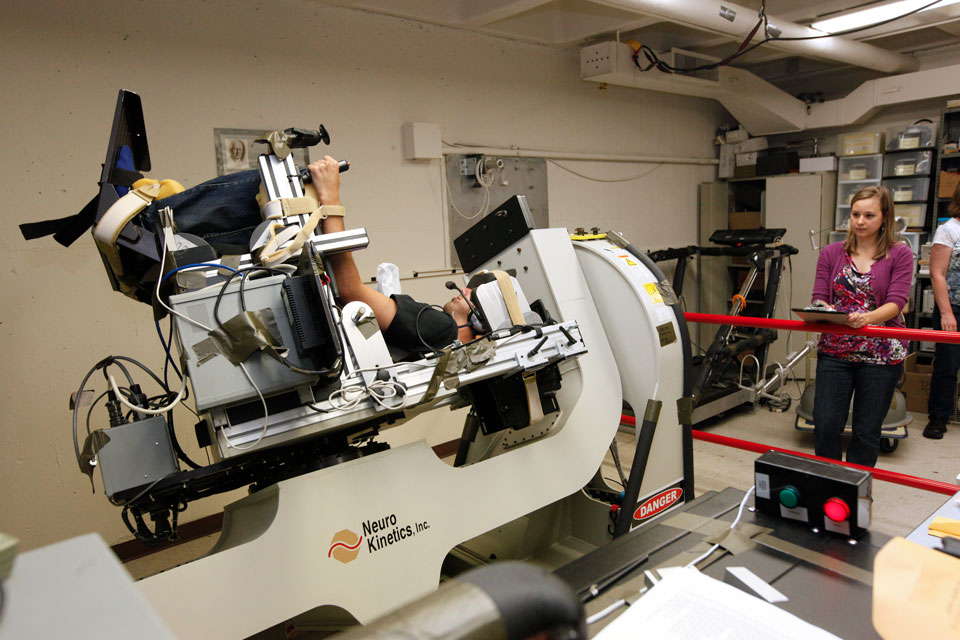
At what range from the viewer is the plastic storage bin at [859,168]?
5.15 m

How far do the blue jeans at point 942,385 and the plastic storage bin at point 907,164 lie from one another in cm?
176

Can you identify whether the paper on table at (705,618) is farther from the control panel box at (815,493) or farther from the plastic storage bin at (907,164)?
the plastic storage bin at (907,164)

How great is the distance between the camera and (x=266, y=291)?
1436 mm

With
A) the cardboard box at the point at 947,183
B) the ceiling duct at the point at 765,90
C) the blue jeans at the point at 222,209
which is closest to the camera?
the blue jeans at the point at 222,209

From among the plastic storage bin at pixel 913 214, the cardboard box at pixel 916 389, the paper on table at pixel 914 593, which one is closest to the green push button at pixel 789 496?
the paper on table at pixel 914 593

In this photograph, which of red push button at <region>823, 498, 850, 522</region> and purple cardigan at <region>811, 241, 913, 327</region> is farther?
purple cardigan at <region>811, 241, 913, 327</region>

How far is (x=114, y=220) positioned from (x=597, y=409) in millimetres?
1626

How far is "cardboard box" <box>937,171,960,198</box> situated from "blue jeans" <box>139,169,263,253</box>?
533 centimetres

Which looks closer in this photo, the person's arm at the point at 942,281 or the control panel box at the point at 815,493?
the control panel box at the point at 815,493

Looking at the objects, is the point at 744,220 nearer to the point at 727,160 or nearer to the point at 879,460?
the point at 727,160

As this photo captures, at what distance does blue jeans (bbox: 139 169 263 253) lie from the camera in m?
1.66

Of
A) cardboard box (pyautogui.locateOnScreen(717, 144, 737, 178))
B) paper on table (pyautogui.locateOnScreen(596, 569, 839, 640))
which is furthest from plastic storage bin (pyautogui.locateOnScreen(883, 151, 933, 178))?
paper on table (pyautogui.locateOnScreen(596, 569, 839, 640))

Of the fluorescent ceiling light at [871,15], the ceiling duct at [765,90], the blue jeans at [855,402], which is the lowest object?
the blue jeans at [855,402]

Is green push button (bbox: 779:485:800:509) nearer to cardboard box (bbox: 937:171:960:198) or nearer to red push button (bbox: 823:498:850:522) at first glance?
red push button (bbox: 823:498:850:522)
